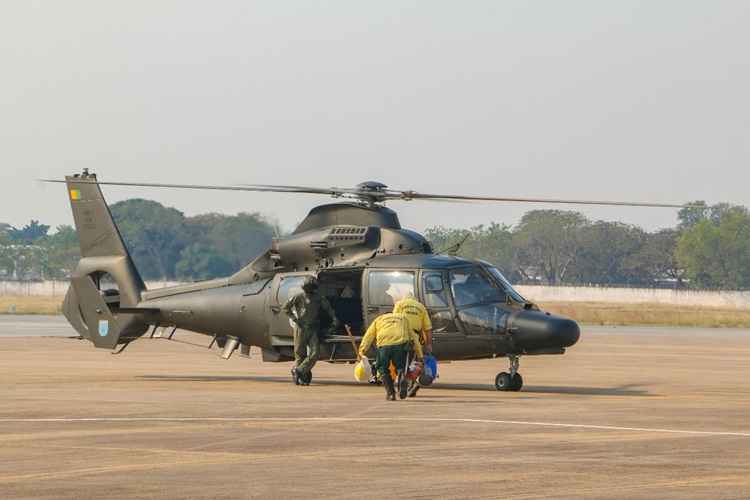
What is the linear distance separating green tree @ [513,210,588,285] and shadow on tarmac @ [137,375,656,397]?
135 metres

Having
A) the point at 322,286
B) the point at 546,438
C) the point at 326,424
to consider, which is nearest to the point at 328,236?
the point at 322,286

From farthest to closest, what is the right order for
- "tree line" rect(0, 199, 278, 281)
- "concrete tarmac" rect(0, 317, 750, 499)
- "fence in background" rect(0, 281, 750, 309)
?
"fence in background" rect(0, 281, 750, 309) < "tree line" rect(0, 199, 278, 281) < "concrete tarmac" rect(0, 317, 750, 499)

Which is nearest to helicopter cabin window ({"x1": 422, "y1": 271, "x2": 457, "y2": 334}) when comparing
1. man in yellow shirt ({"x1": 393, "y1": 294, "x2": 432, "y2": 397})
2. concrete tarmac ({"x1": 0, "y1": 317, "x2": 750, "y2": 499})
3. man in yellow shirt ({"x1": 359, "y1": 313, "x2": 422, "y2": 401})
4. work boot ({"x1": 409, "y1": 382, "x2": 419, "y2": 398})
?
concrete tarmac ({"x1": 0, "y1": 317, "x2": 750, "y2": 499})

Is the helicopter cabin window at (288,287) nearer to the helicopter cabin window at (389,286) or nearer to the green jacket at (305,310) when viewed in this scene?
the green jacket at (305,310)

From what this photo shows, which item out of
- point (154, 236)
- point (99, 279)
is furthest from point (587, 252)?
point (99, 279)

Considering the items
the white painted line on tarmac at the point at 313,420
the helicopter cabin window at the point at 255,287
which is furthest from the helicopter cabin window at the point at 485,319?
the white painted line on tarmac at the point at 313,420

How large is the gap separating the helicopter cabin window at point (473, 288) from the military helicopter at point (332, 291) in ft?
0.06

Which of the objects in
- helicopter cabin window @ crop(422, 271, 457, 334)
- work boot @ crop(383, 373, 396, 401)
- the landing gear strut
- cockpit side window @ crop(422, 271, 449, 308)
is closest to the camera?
work boot @ crop(383, 373, 396, 401)

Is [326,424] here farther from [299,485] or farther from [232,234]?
[232,234]

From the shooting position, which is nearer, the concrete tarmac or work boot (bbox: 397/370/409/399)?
the concrete tarmac

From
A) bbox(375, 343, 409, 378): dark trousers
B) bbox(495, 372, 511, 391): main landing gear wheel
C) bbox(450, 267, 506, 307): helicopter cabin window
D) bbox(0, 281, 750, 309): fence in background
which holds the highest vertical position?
bbox(450, 267, 506, 307): helicopter cabin window

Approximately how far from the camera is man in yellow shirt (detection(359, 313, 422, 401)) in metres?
22.8

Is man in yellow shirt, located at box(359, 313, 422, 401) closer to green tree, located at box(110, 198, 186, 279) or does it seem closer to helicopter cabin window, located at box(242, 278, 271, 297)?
helicopter cabin window, located at box(242, 278, 271, 297)

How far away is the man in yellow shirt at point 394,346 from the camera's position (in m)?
22.8
